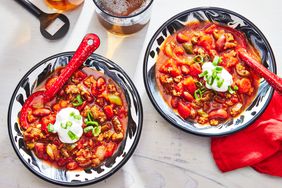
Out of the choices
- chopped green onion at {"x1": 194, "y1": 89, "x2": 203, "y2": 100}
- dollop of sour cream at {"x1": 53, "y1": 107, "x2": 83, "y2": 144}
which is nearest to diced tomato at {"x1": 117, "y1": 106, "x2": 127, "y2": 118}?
dollop of sour cream at {"x1": 53, "y1": 107, "x2": 83, "y2": 144}

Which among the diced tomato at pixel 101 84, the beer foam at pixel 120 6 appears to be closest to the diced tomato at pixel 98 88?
the diced tomato at pixel 101 84

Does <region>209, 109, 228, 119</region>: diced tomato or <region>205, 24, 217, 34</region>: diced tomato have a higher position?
<region>205, 24, 217, 34</region>: diced tomato

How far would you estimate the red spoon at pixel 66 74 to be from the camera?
66.9 inches

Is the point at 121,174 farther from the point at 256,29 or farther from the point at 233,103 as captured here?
the point at 256,29

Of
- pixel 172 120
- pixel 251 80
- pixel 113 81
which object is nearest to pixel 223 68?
pixel 251 80

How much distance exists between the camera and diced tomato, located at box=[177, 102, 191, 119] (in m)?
1.76

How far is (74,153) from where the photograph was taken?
5.67 ft

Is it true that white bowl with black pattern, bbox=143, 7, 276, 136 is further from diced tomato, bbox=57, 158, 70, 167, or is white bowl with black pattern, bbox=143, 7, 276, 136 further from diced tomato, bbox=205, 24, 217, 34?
diced tomato, bbox=57, 158, 70, 167

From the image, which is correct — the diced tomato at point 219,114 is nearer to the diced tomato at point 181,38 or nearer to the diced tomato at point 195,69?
the diced tomato at point 195,69

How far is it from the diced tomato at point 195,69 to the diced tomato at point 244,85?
127 mm

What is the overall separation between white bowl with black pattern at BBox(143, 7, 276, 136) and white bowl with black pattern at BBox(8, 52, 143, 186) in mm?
65

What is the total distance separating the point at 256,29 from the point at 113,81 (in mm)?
459

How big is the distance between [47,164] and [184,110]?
44 centimetres

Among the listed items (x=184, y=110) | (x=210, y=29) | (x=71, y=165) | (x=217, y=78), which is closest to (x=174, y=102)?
(x=184, y=110)
